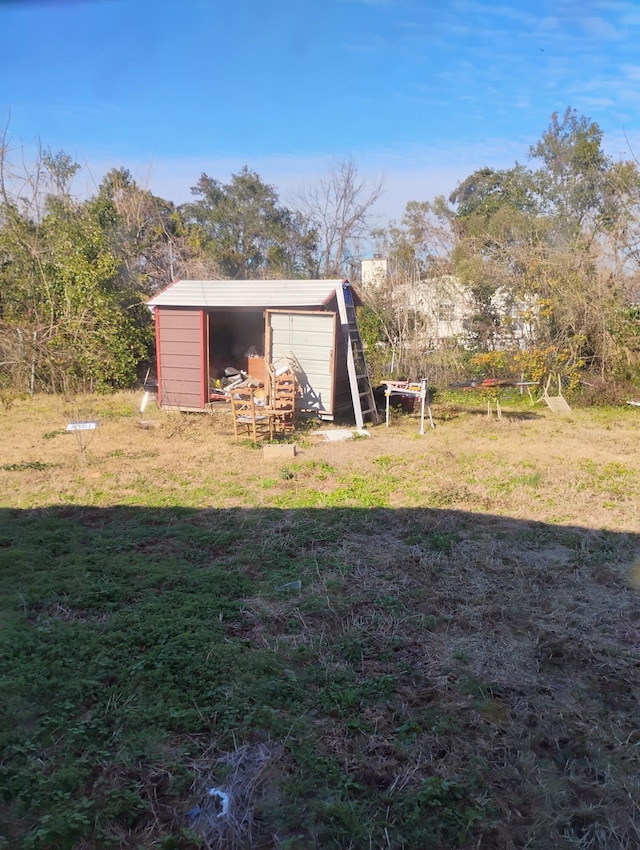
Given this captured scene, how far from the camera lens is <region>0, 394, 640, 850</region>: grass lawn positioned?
2410 millimetres

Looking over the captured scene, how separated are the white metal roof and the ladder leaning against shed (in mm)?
304

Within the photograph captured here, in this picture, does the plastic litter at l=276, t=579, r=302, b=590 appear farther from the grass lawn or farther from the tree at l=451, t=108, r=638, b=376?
the tree at l=451, t=108, r=638, b=376

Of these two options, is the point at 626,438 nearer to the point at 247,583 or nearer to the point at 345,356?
the point at 345,356

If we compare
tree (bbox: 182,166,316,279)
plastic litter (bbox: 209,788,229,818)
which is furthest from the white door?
tree (bbox: 182,166,316,279)

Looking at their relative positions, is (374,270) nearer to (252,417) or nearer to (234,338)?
(234,338)

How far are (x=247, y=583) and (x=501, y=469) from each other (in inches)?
164

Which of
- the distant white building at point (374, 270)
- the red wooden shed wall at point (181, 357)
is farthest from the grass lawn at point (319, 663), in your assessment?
the distant white building at point (374, 270)

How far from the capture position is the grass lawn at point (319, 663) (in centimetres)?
241

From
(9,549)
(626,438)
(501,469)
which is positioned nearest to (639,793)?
(9,549)

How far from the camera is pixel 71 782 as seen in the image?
8.09 ft

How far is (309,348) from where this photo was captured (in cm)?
1078

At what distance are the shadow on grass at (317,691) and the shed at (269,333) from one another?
586cm

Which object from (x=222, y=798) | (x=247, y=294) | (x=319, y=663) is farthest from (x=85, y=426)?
(x=222, y=798)

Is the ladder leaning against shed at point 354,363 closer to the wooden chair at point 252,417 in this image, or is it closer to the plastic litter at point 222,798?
the wooden chair at point 252,417
